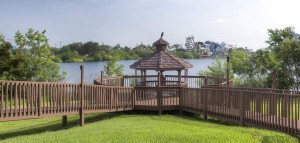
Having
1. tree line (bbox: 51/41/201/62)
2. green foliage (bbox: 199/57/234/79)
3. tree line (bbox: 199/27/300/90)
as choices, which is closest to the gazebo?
tree line (bbox: 199/27/300/90)

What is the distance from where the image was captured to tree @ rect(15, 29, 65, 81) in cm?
2627

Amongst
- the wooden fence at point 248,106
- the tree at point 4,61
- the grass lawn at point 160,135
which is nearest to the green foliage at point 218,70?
the wooden fence at point 248,106

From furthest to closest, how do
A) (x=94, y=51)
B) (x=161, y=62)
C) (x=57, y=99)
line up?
1. (x=94, y=51)
2. (x=161, y=62)
3. (x=57, y=99)

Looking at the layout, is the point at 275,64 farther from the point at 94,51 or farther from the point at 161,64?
the point at 94,51

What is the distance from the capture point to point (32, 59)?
26375mm

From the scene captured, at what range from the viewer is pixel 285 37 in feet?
77.3

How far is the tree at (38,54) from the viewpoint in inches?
1034

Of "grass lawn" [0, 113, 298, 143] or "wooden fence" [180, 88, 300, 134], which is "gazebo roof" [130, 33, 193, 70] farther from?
"grass lawn" [0, 113, 298, 143]

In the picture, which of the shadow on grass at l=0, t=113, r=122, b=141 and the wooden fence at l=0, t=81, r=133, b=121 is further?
the shadow on grass at l=0, t=113, r=122, b=141

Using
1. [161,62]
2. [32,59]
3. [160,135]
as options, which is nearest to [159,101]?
[161,62]

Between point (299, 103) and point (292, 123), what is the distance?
58 cm

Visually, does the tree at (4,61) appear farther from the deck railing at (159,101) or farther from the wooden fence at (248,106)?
the wooden fence at (248,106)

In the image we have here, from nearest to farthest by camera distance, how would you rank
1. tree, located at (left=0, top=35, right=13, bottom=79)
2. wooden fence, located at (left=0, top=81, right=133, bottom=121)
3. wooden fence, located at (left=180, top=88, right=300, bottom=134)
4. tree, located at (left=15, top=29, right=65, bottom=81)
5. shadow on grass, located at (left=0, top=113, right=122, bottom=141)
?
wooden fence, located at (left=180, top=88, right=300, bottom=134) < wooden fence, located at (left=0, top=81, right=133, bottom=121) < shadow on grass, located at (left=0, top=113, right=122, bottom=141) < tree, located at (left=0, top=35, right=13, bottom=79) < tree, located at (left=15, top=29, right=65, bottom=81)

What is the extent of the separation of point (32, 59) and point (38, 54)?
3.58 feet
